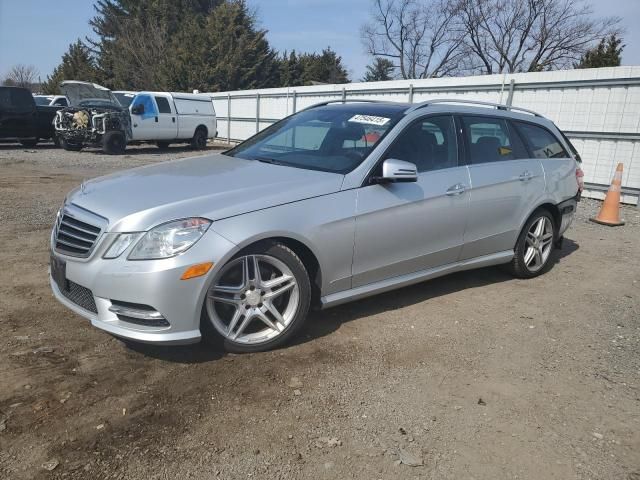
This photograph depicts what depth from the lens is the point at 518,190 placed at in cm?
482

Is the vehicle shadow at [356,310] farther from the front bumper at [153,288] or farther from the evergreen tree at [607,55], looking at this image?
the evergreen tree at [607,55]

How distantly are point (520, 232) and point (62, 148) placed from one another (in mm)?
17038

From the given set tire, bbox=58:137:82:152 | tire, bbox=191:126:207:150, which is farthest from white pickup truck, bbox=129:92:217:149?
tire, bbox=58:137:82:152

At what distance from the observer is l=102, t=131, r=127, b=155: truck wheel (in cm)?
1606

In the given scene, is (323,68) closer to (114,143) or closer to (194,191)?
(114,143)

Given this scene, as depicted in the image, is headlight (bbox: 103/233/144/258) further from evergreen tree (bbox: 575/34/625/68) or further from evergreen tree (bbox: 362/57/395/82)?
evergreen tree (bbox: 362/57/395/82)

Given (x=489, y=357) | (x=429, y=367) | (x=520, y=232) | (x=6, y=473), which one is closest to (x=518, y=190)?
(x=520, y=232)

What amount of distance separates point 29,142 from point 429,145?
1733cm

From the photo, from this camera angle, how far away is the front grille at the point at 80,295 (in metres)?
3.10

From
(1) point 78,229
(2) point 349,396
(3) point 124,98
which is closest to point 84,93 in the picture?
(3) point 124,98

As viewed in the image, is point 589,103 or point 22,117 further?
point 22,117

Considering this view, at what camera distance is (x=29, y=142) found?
17625 millimetres

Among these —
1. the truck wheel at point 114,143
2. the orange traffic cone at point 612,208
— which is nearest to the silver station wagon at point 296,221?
the orange traffic cone at point 612,208

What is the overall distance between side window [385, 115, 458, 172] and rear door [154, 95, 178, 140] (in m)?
14.9
